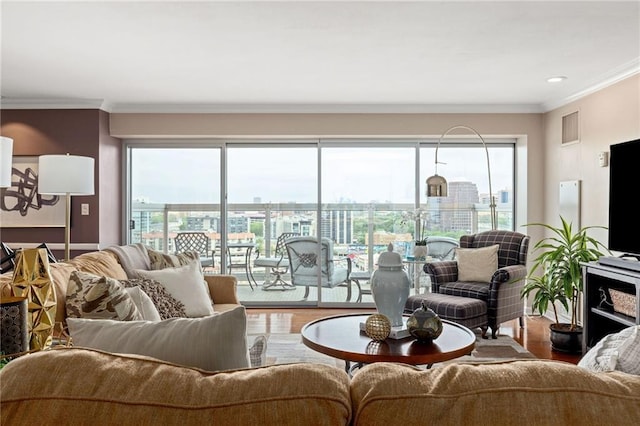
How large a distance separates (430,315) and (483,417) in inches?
76.1

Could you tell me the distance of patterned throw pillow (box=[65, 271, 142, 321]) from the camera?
7.02 ft

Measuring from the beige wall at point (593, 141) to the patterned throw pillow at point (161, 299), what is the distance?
12.0ft

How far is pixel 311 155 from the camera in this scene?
621 cm

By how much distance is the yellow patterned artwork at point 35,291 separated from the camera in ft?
6.04

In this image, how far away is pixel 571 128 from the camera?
5.17 metres

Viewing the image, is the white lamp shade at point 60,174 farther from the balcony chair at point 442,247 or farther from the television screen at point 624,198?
the television screen at point 624,198

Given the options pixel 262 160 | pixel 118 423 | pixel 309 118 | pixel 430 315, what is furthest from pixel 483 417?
pixel 262 160

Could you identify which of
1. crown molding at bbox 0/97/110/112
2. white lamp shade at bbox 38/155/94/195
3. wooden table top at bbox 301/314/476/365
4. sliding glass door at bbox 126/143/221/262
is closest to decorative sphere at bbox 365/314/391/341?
wooden table top at bbox 301/314/476/365

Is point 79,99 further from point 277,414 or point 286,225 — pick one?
point 277,414

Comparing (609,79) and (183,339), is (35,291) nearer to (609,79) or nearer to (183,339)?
(183,339)

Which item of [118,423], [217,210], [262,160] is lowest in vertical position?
[118,423]

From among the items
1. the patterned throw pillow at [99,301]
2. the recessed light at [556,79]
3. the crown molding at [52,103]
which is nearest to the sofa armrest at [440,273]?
the recessed light at [556,79]

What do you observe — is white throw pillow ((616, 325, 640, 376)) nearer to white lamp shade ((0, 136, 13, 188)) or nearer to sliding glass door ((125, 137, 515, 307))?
white lamp shade ((0, 136, 13, 188))

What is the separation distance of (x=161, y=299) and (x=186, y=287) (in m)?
0.30
